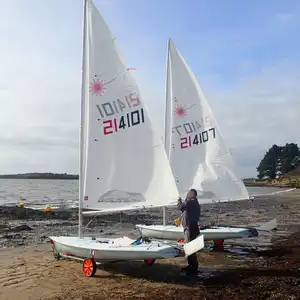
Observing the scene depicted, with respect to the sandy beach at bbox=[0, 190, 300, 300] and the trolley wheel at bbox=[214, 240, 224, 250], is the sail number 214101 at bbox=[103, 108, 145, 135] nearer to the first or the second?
the sandy beach at bbox=[0, 190, 300, 300]

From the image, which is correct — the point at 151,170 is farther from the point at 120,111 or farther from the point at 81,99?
the point at 81,99

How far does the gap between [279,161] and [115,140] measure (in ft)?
340

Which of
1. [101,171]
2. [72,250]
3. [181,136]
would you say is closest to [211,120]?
[181,136]

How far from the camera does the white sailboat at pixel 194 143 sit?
44.8 ft

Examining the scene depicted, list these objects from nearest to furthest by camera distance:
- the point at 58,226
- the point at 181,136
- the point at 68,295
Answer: the point at 68,295
the point at 181,136
the point at 58,226

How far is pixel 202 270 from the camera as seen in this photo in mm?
9477

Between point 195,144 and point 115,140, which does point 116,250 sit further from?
point 195,144

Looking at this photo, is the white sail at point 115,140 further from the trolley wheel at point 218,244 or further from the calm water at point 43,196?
the trolley wheel at point 218,244


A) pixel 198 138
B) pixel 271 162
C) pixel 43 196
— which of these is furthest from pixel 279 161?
pixel 198 138

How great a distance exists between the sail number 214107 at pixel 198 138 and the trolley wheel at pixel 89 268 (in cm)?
595

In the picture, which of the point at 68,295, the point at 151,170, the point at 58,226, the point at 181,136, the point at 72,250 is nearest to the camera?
the point at 68,295

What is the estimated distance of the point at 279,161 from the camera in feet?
353

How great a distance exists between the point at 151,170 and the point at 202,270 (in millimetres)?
2587

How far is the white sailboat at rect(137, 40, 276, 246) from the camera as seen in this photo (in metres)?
13.7
